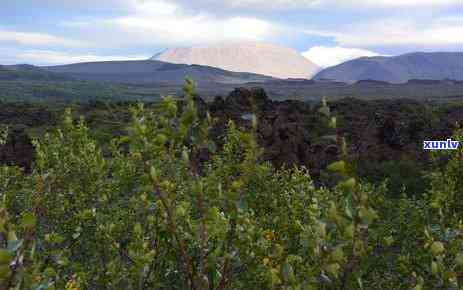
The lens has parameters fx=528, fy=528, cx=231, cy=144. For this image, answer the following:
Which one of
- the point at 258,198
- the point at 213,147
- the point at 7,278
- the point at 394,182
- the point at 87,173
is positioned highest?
the point at 213,147

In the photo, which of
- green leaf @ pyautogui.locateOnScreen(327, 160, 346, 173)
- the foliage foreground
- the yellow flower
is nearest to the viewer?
green leaf @ pyautogui.locateOnScreen(327, 160, 346, 173)

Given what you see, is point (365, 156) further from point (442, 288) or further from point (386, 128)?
point (442, 288)

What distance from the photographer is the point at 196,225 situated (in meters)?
6.24

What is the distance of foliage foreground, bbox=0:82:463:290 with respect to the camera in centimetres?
405

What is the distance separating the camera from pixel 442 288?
4.92 metres

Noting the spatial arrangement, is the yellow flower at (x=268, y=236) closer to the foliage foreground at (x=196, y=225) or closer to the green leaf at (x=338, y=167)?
the foliage foreground at (x=196, y=225)

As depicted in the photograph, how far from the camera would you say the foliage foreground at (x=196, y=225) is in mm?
4051

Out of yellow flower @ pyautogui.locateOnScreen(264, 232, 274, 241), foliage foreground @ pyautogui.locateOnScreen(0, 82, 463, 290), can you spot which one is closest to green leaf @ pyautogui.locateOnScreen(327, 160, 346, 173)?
foliage foreground @ pyautogui.locateOnScreen(0, 82, 463, 290)

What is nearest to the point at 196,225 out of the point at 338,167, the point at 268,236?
the point at 268,236

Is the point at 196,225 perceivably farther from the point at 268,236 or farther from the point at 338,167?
the point at 338,167

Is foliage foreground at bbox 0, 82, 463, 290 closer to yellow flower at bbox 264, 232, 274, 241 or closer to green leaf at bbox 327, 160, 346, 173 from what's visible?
green leaf at bbox 327, 160, 346, 173

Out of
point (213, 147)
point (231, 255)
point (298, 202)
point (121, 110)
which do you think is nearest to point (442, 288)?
point (231, 255)

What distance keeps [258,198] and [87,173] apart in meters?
3.90

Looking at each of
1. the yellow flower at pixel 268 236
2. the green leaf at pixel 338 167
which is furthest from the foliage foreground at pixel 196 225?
the yellow flower at pixel 268 236
